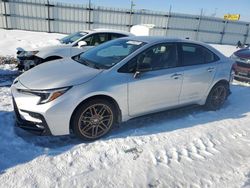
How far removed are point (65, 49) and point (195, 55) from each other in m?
3.65

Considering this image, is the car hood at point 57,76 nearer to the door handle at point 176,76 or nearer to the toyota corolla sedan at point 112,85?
the toyota corolla sedan at point 112,85

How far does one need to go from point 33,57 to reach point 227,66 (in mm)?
4871

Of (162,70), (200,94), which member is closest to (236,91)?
(200,94)

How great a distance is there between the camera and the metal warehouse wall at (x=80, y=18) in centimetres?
1581

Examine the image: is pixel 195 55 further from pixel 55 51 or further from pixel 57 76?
pixel 55 51

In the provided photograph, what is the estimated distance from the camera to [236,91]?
22.9ft

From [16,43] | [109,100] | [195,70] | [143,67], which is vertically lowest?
[16,43]

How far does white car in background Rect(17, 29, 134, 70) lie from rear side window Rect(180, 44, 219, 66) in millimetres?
3177

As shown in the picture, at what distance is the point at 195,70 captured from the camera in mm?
4695

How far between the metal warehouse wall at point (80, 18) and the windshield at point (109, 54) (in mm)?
12649

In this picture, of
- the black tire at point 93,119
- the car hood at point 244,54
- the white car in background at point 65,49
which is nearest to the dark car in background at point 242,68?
the car hood at point 244,54

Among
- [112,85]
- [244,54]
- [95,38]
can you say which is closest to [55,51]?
[95,38]

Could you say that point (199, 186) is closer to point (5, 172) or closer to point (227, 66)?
point (5, 172)

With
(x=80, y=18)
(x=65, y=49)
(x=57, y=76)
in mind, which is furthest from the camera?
(x=80, y=18)
